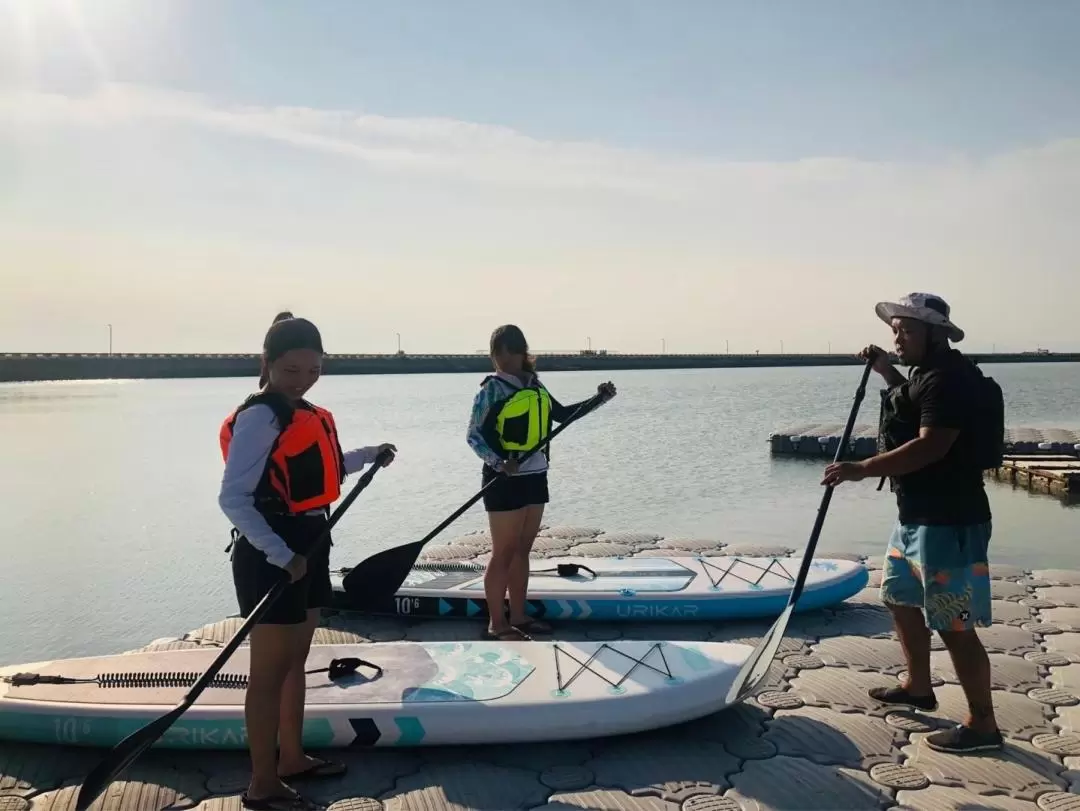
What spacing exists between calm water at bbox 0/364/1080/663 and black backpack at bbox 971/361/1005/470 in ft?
20.0

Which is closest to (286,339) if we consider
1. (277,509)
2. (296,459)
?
(296,459)

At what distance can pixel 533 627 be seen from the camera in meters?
5.48

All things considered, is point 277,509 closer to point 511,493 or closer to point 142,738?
point 142,738

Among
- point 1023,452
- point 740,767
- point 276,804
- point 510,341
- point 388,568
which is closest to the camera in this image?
point 276,804

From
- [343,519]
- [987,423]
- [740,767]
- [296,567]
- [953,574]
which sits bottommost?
[343,519]

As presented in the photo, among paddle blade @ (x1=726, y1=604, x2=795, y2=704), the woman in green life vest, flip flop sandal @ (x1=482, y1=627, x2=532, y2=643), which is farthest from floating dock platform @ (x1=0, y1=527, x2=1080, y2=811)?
the woman in green life vest

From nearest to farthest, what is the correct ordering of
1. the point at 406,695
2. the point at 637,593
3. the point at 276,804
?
the point at 276,804
the point at 406,695
the point at 637,593

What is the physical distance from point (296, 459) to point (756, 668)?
226cm

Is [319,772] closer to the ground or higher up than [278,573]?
closer to the ground

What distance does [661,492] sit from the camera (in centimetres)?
1535

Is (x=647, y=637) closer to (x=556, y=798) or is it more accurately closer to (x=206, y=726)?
(x=556, y=798)

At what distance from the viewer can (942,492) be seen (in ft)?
11.7

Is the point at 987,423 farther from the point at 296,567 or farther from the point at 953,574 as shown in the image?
the point at 296,567

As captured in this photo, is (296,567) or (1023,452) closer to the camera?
(296,567)
